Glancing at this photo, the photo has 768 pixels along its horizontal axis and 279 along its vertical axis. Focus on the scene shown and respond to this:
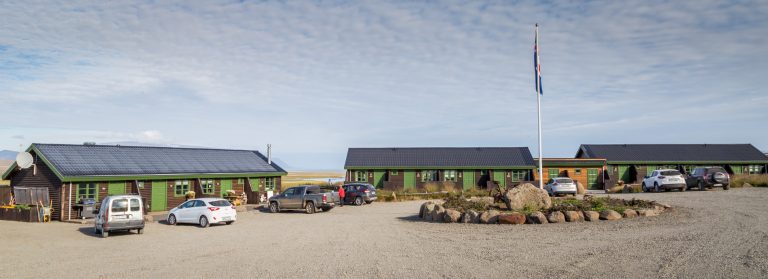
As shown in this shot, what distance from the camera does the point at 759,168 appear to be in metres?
54.0

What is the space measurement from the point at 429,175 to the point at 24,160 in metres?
32.4

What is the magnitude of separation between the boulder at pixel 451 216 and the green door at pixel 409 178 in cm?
2847

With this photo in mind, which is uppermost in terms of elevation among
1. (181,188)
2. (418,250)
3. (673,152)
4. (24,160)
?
(673,152)

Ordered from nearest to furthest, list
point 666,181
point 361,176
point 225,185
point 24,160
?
point 24,160
point 225,185
point 666,181
point 361,176

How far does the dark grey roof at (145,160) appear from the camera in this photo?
2947cm

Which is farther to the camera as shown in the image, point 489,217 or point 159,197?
point 159,197

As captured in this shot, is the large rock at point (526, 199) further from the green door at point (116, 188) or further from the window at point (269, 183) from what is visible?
the window at point (269, 183)

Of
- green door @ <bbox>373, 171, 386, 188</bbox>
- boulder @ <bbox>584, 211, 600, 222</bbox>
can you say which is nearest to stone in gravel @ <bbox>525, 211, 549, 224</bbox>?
boulder @ <bbox>584, 211, 600, 222</bbox>

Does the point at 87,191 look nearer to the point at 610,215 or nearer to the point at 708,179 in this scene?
the point at 610,215

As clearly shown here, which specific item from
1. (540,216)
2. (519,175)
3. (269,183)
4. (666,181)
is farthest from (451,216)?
(519,175)

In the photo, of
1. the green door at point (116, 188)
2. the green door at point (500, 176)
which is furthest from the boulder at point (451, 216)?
the green door at point (500, 176)

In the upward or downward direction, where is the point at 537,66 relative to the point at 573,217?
upward

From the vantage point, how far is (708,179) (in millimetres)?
38125

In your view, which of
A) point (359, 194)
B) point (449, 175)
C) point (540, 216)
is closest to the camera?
point (540, 216)
